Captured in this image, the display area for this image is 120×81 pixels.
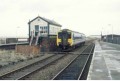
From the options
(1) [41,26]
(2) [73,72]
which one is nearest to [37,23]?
(1) [41,26]

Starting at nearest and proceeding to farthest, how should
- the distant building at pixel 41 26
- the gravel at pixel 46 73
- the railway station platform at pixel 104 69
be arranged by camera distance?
the railway station platform at pixel 104 69 → the gravel at pixel 46 73 → the distant building at pixel 41 26

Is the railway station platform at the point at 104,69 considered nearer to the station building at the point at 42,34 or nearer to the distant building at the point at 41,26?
the station building at the point at 42,34

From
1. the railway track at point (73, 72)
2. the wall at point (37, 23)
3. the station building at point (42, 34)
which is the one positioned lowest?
the railway track at point (73, 72)

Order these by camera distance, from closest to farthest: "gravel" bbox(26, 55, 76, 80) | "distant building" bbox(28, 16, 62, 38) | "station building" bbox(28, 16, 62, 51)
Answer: "gravel" bbox(26, 55, 76, 80)
"station building" bbox(28, 16, 62, 51)
"distant building" bbox(28, 16, 62, 38)

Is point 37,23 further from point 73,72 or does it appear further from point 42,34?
point 73,72

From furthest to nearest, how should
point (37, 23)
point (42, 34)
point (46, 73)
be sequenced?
point (37, 23) → point (42, 34) → point (46, 73)

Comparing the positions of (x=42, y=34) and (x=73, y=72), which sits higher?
(x=42, y=34)

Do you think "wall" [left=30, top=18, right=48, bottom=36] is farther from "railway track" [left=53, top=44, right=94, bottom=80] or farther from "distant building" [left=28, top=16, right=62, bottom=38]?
"railway track" [left=53, top=44, right=94, bottom=80]

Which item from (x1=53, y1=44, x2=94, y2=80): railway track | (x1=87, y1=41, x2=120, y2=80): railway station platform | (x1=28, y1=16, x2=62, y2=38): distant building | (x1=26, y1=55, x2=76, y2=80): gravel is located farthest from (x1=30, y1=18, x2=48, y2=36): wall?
(x1=26, y1=55, x2=76, y2=80): gravel

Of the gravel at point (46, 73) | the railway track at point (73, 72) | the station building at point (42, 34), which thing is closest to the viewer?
the railway track at point (73, 72)

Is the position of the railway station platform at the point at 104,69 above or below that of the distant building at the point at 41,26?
below

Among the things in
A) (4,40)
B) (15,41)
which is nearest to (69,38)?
(4,40)

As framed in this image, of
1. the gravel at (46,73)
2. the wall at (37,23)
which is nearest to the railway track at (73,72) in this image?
the gravel at (46,73)

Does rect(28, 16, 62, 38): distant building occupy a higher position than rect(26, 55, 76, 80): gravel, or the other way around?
rect(28, 16, 62, 38): distant building
